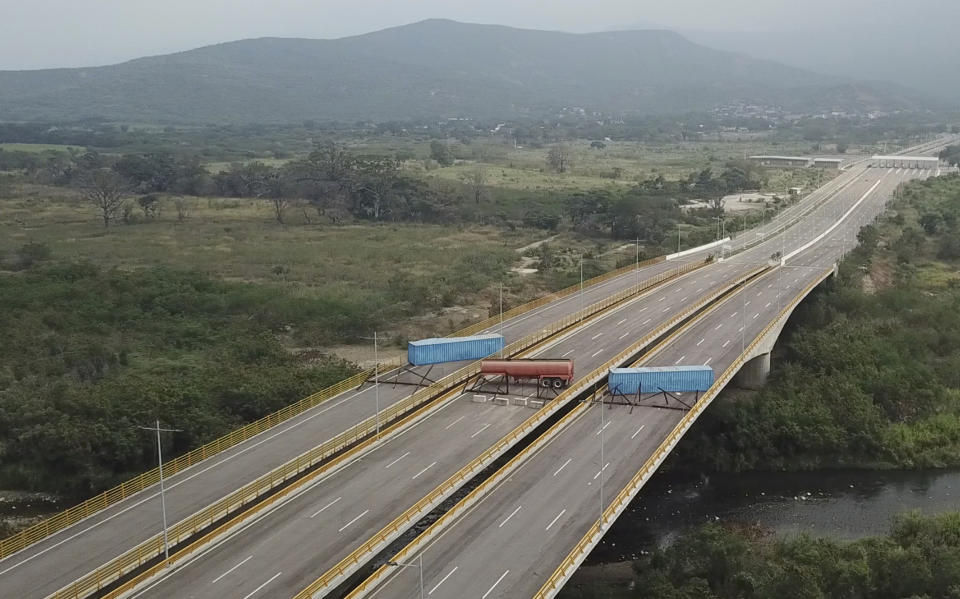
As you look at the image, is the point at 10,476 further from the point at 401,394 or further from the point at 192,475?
the point at 401,394

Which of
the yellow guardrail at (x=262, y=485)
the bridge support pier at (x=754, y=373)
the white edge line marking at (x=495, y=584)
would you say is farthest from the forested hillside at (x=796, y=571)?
the bridge support pier at (x=754, y=373)

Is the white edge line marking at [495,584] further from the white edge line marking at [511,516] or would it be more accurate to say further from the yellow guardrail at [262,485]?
the yellow guardrail at [262,485]

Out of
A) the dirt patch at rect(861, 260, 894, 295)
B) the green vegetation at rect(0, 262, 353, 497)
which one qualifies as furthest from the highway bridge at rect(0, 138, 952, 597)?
the dirt patch at rect(861, 260, 894, 295)

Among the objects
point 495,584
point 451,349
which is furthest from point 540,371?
point 495,584

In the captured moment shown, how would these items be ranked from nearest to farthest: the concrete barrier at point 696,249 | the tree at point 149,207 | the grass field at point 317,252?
the grass field at point 317,252 → the concrete barrier at point 696,249 → the tree at point 149,207

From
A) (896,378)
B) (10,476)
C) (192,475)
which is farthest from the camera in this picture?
(896,378)

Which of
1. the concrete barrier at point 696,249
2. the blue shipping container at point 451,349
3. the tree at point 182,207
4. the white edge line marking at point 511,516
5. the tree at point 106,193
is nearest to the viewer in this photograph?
the white edge line marking at point 511,516

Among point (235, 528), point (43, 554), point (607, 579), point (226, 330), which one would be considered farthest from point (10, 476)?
point (607, 579)
